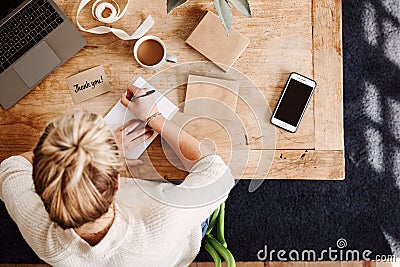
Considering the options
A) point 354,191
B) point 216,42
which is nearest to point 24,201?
point 216,42

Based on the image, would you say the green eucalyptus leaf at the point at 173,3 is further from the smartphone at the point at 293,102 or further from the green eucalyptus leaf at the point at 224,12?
the smartphone at the point at 293,102

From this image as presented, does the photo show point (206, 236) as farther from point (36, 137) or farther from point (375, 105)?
point (375, 105)

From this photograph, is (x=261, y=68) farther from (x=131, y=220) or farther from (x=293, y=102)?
(x=131, y=220)

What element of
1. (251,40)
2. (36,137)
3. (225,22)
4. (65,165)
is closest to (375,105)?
(251,40)

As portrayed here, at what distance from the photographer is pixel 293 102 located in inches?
52.2

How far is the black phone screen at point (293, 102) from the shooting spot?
132 cm

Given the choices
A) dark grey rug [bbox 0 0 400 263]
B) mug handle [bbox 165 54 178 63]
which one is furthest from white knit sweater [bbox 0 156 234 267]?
dark grey rug [bbox 0 0 400 263]

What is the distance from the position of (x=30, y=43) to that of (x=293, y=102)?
65cm

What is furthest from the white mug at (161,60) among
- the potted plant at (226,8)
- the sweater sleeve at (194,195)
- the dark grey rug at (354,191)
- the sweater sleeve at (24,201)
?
the dark grey rug at (354,191)

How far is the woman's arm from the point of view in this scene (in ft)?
4.25

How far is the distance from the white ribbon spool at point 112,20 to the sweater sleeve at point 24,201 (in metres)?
0.36

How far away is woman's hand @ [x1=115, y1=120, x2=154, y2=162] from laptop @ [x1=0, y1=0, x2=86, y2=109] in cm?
22

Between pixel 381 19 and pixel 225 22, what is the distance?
101cm

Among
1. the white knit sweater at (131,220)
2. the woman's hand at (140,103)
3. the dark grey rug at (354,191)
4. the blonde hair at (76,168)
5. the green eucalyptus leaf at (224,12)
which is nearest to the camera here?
the blonde hair at (76,168)
